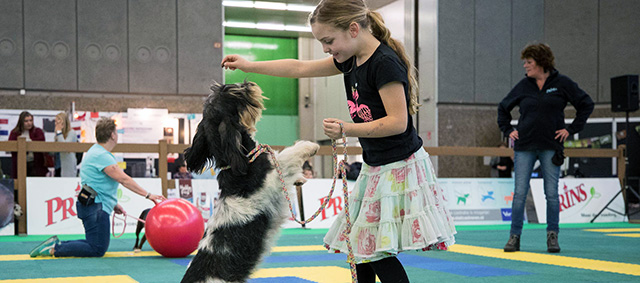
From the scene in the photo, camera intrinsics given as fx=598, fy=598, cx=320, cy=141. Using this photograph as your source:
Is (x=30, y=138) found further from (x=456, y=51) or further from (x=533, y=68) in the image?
(x=456, y=51)

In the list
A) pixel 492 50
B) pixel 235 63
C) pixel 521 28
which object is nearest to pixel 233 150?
pixel 235 63

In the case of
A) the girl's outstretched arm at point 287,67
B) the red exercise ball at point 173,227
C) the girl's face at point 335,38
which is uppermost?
the girl's face at point 335,38

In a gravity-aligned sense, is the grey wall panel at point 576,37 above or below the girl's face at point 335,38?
above

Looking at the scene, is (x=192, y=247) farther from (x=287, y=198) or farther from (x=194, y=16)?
(x=194, y=16)

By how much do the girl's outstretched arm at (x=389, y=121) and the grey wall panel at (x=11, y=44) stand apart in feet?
44.2

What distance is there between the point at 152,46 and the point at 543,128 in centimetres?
1122

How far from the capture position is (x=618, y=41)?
1534cm

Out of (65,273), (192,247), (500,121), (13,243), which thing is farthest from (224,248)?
(13,243)

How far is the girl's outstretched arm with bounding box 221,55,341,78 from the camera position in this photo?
2.84m

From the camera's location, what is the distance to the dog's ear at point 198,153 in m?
2.85

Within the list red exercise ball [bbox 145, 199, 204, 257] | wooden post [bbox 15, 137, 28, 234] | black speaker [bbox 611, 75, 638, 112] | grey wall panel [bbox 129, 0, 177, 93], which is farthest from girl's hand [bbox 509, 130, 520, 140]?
grey wall panel [bbox 129, 0, 177, 93]

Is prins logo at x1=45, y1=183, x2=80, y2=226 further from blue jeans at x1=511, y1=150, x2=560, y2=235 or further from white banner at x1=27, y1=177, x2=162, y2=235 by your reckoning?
blue jeans at x1=511, y1=150, x2=560, y2=235

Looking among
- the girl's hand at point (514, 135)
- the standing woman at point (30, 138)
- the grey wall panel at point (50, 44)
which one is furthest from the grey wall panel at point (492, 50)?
the standing woman at point (30, 138)

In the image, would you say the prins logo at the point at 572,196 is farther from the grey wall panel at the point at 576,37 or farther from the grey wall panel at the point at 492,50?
the grey wall panel at the point at 576,37
